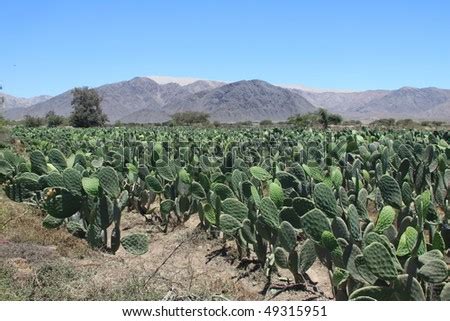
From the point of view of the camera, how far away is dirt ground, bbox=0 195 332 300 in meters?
4.71

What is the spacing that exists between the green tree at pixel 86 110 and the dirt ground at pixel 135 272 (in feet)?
235

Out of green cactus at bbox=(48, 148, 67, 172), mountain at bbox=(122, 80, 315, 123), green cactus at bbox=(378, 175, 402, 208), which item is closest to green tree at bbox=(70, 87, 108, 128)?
green cactus at bbox=(48, 148, 67, 172)

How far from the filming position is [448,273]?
327cm

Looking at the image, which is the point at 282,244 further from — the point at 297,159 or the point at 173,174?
the point at 297,159

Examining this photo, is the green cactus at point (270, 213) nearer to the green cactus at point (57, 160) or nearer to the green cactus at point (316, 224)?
the green cactus at point (316, 224)

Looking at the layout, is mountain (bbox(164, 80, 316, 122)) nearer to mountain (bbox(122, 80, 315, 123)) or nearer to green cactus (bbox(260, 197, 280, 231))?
mountain (bbox(122, 80, 315, 123))

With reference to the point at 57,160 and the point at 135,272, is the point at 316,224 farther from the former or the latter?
the point at 57,160

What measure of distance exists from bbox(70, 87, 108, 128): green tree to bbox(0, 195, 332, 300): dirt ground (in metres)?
71.7

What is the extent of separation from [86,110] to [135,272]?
75.0 m

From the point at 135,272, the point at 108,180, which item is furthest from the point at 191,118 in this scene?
the point at 135,272

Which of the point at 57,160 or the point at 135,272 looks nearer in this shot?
the point at 135,272

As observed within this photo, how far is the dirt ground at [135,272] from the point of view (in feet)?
15.4

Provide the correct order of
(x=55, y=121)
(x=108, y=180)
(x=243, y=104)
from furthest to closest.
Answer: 1. (x=243, y=104)
2. (x=55, y=121)
3. (x=108, y=180)

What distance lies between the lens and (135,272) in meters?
5.34
